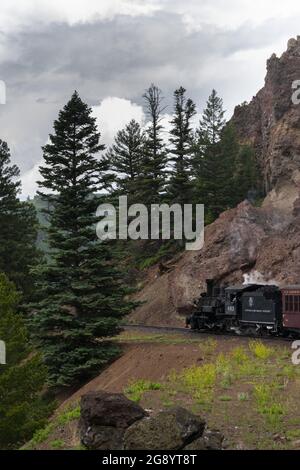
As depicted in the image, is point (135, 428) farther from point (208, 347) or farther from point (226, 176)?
point (226, 176)

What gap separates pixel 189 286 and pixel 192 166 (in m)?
21.5

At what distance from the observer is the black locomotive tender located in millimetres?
27219

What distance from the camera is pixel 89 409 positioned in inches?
491

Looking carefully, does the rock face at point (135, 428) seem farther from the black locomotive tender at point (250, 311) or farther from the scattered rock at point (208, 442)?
the black locomotive tender at point (250, 311)

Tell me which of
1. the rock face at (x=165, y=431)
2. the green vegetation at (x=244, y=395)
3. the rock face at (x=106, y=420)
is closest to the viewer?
the rock face at (x=165, y=431)

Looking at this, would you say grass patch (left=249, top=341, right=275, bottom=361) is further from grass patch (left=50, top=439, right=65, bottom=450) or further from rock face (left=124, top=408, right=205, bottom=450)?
rock face (left=124, top=408, right=205, bottom=450)

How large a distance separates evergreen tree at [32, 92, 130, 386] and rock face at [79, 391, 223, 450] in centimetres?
1517

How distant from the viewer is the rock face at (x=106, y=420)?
11.8m

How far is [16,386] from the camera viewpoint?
23.5 meters

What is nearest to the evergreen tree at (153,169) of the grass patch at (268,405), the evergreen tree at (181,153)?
the evergreen tree at (181,153)

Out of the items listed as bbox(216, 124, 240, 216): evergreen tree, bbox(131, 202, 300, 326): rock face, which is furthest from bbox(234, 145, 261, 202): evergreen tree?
bbox(131, 202, 300, 326): rock face

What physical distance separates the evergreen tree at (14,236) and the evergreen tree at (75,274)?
11.3m

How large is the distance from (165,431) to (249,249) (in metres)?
31.3
